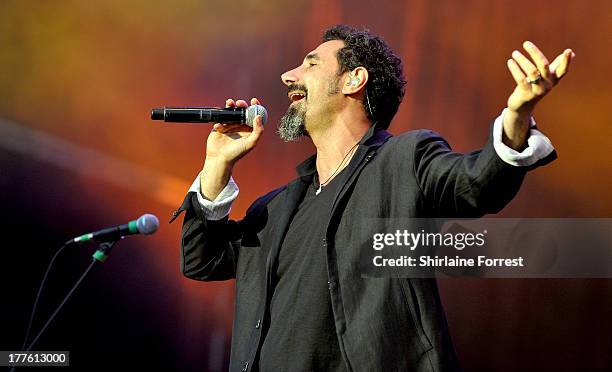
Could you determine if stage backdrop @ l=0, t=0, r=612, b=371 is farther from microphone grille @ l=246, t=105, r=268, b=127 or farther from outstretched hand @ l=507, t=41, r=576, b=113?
outstretched hand @ l=507, t=41, r=576, b=113

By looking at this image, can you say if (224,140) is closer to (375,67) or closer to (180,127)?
(375,67)

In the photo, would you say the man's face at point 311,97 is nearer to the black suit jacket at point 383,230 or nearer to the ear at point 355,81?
the ear at point 355,81

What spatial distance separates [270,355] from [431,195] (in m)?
0.57

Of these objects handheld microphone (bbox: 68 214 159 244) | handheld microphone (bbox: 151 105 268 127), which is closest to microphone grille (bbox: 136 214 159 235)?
handheld microphone (bbox: 68 214 159 244)

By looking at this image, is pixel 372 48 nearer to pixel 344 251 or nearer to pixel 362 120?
pixel 362 120

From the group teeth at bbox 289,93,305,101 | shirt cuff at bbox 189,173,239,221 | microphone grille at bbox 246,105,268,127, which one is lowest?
shirt cuff at bbox 189,173,239,221

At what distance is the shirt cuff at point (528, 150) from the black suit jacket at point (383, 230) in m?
0.01

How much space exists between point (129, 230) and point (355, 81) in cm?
88

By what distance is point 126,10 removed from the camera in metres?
3.54

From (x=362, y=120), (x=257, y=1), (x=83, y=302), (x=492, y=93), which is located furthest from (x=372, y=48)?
(x=83, y=302)

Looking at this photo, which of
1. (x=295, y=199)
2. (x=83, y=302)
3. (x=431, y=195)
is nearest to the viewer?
(x=431, y=195)

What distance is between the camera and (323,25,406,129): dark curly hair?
8.11 ft

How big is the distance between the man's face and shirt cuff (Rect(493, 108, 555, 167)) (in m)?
0.86

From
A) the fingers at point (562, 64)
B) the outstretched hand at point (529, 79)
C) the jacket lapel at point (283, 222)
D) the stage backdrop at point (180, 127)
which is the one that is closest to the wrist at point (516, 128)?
the outstretched hand at point (529, 79)
